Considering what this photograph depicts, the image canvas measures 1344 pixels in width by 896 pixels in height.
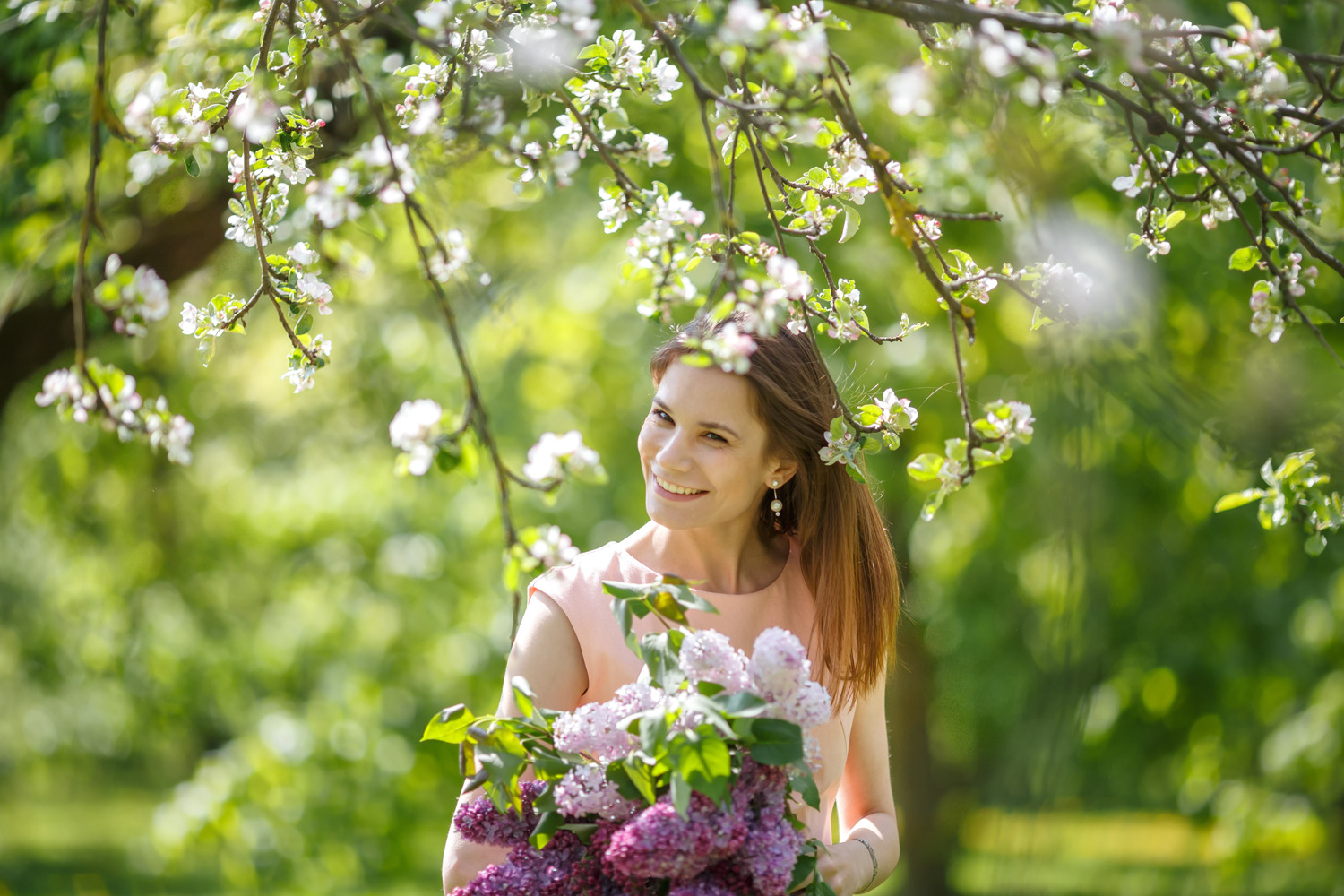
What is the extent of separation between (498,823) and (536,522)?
346 cm

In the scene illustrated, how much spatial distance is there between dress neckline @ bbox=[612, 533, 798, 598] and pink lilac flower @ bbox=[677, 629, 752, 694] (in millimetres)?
539

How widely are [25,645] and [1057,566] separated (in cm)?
804

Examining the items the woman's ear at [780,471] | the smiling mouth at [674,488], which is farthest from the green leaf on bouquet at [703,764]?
the woman's ear at [780,471]

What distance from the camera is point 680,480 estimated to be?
62.9 inches

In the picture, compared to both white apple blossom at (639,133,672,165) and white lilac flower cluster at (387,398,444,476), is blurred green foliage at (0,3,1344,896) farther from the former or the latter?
white lilac flower cluster at (387,398,444,476)

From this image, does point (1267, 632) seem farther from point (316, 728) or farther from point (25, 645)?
point (25, 645)

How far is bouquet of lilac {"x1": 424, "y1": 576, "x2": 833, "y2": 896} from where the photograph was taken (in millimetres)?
1078

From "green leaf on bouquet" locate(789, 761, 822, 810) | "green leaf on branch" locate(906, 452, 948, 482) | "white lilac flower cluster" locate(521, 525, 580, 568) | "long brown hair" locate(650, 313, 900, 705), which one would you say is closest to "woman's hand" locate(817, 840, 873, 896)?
"long brown hair" locate(650, 313, 900, 705)

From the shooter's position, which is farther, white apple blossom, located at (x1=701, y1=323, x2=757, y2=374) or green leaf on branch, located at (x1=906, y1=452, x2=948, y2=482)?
green leaf on branch, located at (x1=906, y1=452, x2=948, y2=482)

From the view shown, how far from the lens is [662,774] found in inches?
44.9

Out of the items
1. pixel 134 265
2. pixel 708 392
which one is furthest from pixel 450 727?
pixel 134 265

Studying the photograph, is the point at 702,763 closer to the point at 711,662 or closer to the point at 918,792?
the point at 711,662

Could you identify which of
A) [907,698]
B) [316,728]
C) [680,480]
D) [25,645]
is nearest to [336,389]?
[316,728]

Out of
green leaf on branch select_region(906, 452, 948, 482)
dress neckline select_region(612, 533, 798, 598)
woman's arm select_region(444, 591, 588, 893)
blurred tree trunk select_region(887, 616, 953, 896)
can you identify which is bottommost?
blurred tree trunk select_region(887, 616, 953, 896)
